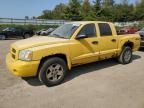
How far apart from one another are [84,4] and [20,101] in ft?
213

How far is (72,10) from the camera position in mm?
47875

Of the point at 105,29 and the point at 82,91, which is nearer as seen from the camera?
the point at 82,91

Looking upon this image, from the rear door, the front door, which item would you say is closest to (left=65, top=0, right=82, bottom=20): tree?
the rear door

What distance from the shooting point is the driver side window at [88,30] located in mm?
6947

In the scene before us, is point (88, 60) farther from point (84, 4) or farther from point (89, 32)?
point (84, 4)

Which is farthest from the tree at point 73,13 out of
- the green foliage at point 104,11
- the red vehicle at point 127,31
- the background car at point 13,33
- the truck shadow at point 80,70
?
the truck shadow at point 80,70

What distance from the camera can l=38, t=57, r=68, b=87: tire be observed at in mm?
5934

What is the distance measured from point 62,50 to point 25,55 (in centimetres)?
106

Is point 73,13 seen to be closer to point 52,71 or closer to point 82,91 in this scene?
point 52,71

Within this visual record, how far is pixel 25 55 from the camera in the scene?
570 cm

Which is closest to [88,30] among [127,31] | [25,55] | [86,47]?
[86,47]

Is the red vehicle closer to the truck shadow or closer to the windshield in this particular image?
the truck shadow

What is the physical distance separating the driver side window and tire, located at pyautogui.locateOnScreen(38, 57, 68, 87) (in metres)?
1.25

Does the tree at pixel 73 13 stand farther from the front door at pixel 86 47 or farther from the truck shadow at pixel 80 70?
the front door at pixel 86 47
